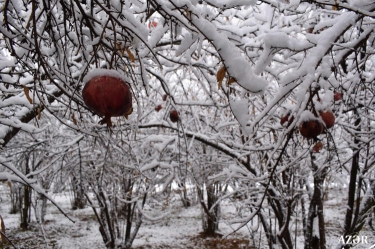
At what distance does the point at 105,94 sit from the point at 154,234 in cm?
1208

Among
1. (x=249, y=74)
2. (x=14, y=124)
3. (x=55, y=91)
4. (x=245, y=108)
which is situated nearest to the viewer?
(x=249, y=74)

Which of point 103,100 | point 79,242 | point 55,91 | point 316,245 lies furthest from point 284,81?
point 79,242

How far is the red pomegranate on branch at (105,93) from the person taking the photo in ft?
3.21

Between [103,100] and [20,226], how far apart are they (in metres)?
15.1

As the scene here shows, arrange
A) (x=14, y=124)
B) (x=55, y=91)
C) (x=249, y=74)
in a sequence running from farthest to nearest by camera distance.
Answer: (x=55, y=91) → (x=14, y=124) → (x=249, y=74)

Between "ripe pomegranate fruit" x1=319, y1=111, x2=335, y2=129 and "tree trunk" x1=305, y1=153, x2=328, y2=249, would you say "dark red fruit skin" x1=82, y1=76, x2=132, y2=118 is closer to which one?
"ripe pomegranate fruit" x1=319, y1=111, x2=335, y2=129

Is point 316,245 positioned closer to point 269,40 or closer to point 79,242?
point 269,40

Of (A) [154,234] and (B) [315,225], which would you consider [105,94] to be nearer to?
(B) [315,225]

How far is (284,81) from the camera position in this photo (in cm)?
124

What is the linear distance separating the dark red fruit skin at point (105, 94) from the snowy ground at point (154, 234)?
26.5 ft

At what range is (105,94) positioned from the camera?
98cm

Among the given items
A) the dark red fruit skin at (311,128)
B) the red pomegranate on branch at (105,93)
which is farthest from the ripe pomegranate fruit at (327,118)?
the red pomegranate on branch at (105,93)

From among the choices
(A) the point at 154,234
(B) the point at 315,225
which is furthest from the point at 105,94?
(A) the point at 154,234

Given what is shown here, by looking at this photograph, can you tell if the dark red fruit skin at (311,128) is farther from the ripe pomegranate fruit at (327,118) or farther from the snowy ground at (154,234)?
the snowy ground at (154,234)
